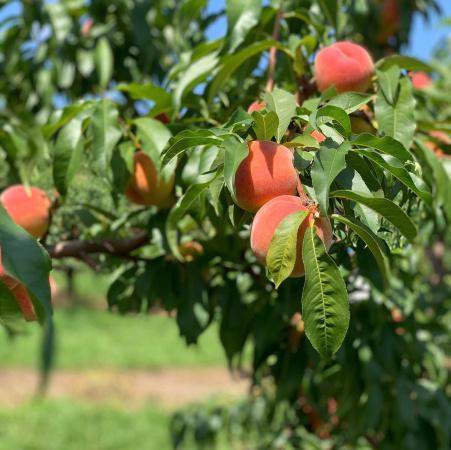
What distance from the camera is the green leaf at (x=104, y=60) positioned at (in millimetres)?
1648

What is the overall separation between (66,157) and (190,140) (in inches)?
14.4

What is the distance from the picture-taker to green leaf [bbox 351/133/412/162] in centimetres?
65

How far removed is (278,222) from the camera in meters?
0.60

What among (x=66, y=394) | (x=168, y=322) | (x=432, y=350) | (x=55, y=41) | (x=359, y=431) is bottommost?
(x=168, y=322)

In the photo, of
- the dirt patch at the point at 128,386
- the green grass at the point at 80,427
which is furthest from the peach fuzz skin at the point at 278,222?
the dirt patch at the point at 128,386

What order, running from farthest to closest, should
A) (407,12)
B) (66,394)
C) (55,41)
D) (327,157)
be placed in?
1. (66,394)
2. (407,12)
3. (55,41)
4. (327,157)

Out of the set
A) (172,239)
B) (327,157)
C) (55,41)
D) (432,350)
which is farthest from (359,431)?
(55,41)

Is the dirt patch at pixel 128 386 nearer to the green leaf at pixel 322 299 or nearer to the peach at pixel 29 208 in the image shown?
the peach at pixel 29 208

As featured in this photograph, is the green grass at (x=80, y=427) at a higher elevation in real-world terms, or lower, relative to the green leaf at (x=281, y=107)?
lower

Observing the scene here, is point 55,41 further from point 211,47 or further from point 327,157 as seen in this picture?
point 327,157

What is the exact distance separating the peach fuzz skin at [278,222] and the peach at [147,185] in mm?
376

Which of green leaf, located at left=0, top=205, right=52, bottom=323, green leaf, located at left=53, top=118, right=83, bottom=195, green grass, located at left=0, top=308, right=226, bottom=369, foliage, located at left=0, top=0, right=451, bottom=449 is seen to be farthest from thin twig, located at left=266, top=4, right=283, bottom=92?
green grass, located at left=0, top=308, right=226, bottom=369

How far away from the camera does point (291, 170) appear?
65cm

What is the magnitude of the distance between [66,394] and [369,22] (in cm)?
445
